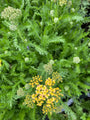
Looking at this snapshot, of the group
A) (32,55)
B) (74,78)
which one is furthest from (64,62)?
(32,55)

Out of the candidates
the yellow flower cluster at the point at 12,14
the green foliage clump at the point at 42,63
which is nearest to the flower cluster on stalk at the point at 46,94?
the green foliage clump at the point at 42,63

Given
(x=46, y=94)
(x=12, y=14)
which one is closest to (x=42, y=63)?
(x=46, y=94)

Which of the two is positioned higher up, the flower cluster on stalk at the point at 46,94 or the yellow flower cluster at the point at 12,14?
the yellow flower cluster at the point at 12,14

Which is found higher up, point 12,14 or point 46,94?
point 12,14

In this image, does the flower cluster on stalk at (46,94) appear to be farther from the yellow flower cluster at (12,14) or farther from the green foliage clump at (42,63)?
the yellow flower cluster at (12,14)

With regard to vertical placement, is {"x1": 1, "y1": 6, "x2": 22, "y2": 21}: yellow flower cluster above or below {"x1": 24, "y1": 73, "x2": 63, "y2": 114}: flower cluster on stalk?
above

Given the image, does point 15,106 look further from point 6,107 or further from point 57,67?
point 57,67

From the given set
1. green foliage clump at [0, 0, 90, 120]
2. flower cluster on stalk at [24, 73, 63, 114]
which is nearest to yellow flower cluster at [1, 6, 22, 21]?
green foliage clump at [0, 0, 90, 120]

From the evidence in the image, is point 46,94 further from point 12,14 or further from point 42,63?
point 12,14

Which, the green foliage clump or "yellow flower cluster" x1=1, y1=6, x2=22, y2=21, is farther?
the green foliage clump

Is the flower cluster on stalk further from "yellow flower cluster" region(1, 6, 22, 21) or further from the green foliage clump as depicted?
"yellow flower cluster" region(1, 6, 22, 21)

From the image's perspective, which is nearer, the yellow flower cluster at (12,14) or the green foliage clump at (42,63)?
the yellow flower cluster at (12,14)

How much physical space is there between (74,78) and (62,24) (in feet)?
2.60

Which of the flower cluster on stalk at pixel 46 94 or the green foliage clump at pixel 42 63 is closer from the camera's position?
the flower cluster on stalk at pixel 46 94
